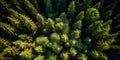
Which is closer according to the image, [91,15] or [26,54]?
[26,54]

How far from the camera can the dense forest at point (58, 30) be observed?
5827 mm

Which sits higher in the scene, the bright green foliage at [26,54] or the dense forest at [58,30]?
the dense forest at [58,30]

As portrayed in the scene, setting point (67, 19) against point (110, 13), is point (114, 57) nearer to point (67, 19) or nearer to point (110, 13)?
point (110, 13)

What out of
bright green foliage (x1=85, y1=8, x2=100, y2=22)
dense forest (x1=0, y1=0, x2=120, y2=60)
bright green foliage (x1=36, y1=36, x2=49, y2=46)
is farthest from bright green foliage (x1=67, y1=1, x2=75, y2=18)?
bright green foliage (x1=36, y1=36, x2=49, y2=46)

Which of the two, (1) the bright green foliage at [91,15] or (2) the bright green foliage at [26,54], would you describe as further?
(1) the bright green foliage at [91,15]

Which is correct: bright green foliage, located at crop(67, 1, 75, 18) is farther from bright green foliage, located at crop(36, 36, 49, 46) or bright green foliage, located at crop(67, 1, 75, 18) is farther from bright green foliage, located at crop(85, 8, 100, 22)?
bright green foliage, located at crop(36, 36, 49, 46)

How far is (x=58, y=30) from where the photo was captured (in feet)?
19.2

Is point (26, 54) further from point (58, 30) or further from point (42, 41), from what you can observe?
point (58, 30)

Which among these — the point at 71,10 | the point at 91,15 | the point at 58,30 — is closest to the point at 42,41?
the point at 58,30

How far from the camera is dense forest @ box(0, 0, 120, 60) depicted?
5827 mm

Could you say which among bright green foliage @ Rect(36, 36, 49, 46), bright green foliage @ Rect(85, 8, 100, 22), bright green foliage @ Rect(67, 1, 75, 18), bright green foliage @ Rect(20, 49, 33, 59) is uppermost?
bright green foliage @ Rect(67, 1, 75, 18)

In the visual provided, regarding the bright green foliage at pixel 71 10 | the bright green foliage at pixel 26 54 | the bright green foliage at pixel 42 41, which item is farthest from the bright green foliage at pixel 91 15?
the bright green foliage at pixel 26 54

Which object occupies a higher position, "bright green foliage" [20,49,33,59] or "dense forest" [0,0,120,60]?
"dense forest" [0,0,120,60]

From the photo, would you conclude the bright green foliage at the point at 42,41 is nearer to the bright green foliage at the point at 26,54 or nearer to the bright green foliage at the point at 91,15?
the bright green foliage at the point at 26,54
